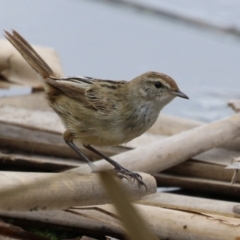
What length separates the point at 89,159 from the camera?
508 centimetres

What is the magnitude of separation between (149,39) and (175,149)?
2.88 meters

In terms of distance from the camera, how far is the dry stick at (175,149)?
15.1 ft

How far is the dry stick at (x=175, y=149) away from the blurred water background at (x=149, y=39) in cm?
136

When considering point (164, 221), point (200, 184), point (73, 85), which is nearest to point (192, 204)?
point (200, 184)

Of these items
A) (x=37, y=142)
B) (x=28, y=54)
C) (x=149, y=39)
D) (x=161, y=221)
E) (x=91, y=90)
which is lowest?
(x=161, y=221)

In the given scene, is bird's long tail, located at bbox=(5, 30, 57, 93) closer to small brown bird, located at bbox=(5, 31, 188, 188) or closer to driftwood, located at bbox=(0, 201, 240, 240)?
small brown bird, located at bbox=(5, 31, 188, 188)

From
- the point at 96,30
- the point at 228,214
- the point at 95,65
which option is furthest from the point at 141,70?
the point at 228,214

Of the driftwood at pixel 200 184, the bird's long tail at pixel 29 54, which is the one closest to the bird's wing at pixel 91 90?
the bird's long tail at pixel 29 54

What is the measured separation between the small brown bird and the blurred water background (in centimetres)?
157

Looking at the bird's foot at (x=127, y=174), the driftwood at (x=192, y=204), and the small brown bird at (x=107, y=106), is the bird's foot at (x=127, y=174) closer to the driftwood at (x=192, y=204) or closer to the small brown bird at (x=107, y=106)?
the small brown bird at (x=107, y=106)

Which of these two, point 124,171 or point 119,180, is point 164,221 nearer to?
point 119,180

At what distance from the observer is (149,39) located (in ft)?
24.4

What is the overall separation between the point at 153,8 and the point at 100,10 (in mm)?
481

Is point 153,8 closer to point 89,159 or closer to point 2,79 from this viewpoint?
point 2,79
